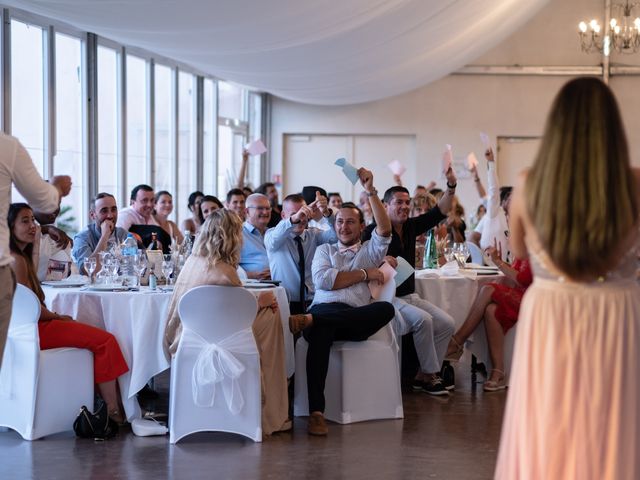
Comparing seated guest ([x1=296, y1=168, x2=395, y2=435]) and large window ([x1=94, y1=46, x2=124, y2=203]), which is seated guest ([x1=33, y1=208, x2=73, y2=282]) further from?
large window ([x1=94, y1=46, x2=124, y2=203])

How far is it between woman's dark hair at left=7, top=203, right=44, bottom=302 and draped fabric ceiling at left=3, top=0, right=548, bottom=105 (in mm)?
1607

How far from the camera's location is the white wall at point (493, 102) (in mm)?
15328

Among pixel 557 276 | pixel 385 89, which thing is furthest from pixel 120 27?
pixel 385 89

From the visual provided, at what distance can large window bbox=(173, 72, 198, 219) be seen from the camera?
12289 millimetres

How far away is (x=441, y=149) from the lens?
15508mm

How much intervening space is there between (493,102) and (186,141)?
18.0 feet

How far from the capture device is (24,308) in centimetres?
486

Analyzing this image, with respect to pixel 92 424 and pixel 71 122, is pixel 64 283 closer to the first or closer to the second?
pixel 92 424

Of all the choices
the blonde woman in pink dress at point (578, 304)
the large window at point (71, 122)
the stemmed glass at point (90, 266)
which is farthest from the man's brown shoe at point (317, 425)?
the large window at point (71, 122)

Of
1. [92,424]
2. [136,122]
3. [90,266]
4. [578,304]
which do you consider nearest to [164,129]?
[136,122]

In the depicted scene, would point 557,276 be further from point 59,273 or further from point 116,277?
point 59,273

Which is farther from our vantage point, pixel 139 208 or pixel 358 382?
pixel 139 208

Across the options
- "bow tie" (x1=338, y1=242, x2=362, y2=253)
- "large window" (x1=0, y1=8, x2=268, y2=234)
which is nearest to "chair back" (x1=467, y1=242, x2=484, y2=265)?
"bow tie" (x1=338, y1=242, x2=362, y2=253)

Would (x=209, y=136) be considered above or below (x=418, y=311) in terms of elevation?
above
